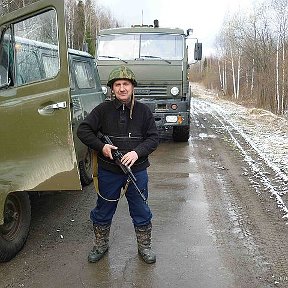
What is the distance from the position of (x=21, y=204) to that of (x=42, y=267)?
0.62 m

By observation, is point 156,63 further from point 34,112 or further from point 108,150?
point 108,150

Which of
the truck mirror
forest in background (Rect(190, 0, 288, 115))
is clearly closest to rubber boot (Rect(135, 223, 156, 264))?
the truck mirror

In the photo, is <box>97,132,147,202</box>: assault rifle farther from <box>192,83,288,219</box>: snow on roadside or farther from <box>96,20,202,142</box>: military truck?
<box>96,20,202,142</box>: military truck

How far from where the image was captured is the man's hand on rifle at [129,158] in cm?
334

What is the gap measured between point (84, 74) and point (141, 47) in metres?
3.41

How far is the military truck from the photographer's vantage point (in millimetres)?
8719

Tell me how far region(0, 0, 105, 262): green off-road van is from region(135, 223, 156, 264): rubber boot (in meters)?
0.69

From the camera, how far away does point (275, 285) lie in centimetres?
333

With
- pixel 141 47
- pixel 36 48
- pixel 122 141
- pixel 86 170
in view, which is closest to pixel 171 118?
pixel 141 47

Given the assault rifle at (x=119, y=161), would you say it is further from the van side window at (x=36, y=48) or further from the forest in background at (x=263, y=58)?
the forest in background at (x=263, y=58)

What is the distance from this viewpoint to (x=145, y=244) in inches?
148

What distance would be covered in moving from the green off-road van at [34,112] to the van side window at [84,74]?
165 cm

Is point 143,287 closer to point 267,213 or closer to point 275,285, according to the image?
point 275,285

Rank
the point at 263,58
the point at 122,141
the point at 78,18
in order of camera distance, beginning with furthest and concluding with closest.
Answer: the point at 78,18 < the point at 263,58 < the point at 122,141
